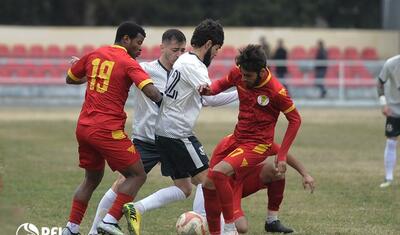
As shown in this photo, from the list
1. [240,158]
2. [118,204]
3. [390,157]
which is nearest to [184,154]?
[240,158]

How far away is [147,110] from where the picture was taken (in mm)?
9234

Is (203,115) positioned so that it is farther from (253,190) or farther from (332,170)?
(253,190)

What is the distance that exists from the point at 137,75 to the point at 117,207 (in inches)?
44.9

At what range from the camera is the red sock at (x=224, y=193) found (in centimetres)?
819

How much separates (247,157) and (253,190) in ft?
2.65

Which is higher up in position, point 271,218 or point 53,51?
point 271,218

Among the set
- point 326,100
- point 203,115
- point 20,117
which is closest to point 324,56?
point 326,100

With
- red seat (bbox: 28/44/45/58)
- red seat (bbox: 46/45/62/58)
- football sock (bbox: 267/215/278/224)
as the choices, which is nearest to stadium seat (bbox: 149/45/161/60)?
red seat (bbox: 46/45/62/58)

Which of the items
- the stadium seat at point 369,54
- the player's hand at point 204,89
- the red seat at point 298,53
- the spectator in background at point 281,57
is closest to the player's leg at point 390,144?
the player's hand at point 204,89

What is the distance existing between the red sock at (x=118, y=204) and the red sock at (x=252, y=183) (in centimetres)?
122

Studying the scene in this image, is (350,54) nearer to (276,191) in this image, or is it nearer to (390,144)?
(390,144)

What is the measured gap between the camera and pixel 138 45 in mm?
8516

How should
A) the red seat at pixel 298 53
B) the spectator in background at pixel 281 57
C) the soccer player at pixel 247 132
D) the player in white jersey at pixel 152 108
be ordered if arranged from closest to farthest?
the soccer player at pixel 247 132 < the player in white jersey at pixel 152 108 < the spectator in background at pixel 281 57 < the red seat at pixel 298 53

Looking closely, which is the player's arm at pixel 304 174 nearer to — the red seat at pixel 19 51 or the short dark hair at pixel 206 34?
the short dark hair at pixel 206 34
